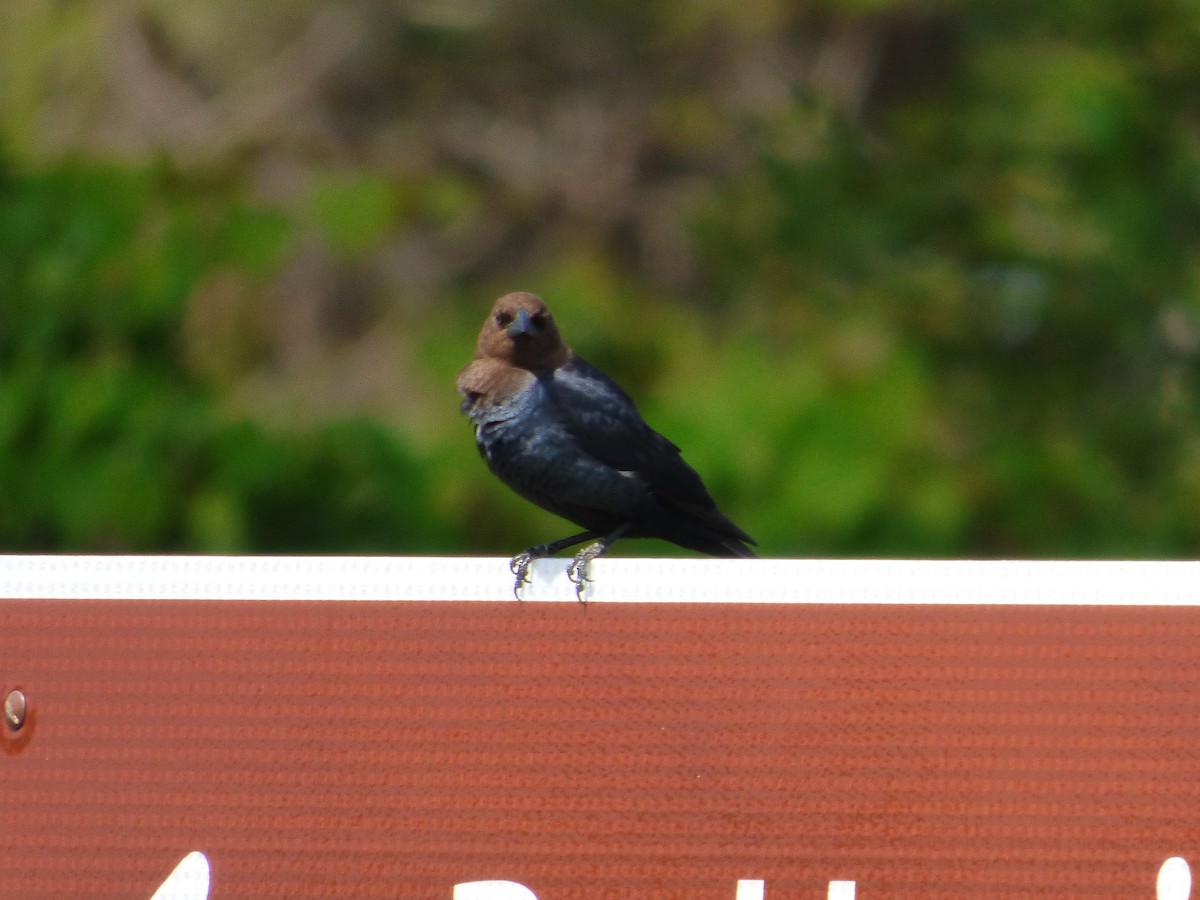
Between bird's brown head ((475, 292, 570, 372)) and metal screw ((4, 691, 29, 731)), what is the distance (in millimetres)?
1317

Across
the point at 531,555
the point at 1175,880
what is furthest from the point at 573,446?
the point at 1175,880

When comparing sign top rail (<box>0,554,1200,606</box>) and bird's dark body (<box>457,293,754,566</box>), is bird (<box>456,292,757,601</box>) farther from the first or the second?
sign top rail (<box>0,554,1200,606</box>)

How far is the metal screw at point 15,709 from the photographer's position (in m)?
1.77

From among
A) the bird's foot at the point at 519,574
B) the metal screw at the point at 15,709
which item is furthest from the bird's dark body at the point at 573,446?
the metal screw at the point at 15,709

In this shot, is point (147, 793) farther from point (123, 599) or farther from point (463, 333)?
point (463, 333)

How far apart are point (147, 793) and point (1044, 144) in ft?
12.7

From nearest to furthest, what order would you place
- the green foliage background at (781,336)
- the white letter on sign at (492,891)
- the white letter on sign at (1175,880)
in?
the white letter on sign at (1175,880), the white letter on sign at (492,891), the green foliage background at (781,336)

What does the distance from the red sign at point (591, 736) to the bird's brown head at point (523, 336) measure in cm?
126

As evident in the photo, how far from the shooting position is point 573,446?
111 inches

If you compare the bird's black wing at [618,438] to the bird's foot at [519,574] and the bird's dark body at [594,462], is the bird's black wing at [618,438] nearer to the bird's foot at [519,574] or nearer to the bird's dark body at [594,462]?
the bird's dark body at [594,462]

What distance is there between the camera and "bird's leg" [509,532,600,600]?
171 cm

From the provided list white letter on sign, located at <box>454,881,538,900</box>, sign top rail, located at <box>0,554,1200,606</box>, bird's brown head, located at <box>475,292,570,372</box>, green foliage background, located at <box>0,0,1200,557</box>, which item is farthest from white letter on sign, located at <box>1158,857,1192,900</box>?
green foliage background, located at <box>0,0,1200,557</box>

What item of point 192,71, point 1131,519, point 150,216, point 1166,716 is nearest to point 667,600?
point 1166,716

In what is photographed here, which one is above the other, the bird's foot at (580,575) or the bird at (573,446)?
the bird at (573,446)
